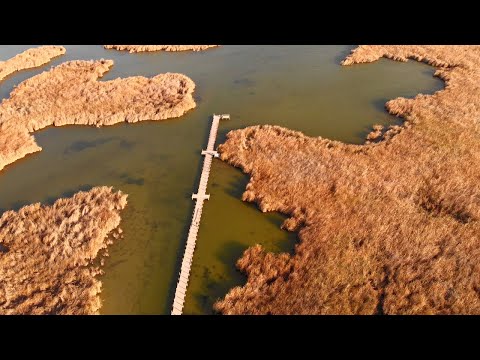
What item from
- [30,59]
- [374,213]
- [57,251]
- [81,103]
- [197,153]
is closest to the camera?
[57,251]

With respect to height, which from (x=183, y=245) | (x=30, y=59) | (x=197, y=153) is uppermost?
(x=30, y=59)

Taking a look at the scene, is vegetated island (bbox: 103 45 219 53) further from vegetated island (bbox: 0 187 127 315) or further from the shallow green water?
vegetated island (bbox: 0 187 127 315)

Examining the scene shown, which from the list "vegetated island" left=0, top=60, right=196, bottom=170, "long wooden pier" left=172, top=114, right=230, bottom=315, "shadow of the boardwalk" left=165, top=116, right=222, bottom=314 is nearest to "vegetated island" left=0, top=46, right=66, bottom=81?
"vegetated island" left=0, top=60, right=196, bottom=170

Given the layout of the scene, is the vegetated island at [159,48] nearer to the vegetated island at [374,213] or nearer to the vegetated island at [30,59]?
the vegetated island at [30,59]

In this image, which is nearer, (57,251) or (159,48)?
(57,251)

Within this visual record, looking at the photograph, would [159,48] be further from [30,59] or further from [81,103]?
[81,103]

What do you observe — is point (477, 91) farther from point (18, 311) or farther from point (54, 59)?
point (54, 59)

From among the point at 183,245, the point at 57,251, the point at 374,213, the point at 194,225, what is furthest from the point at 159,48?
the point at 374,213

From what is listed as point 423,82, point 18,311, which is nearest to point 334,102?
point 423,82
